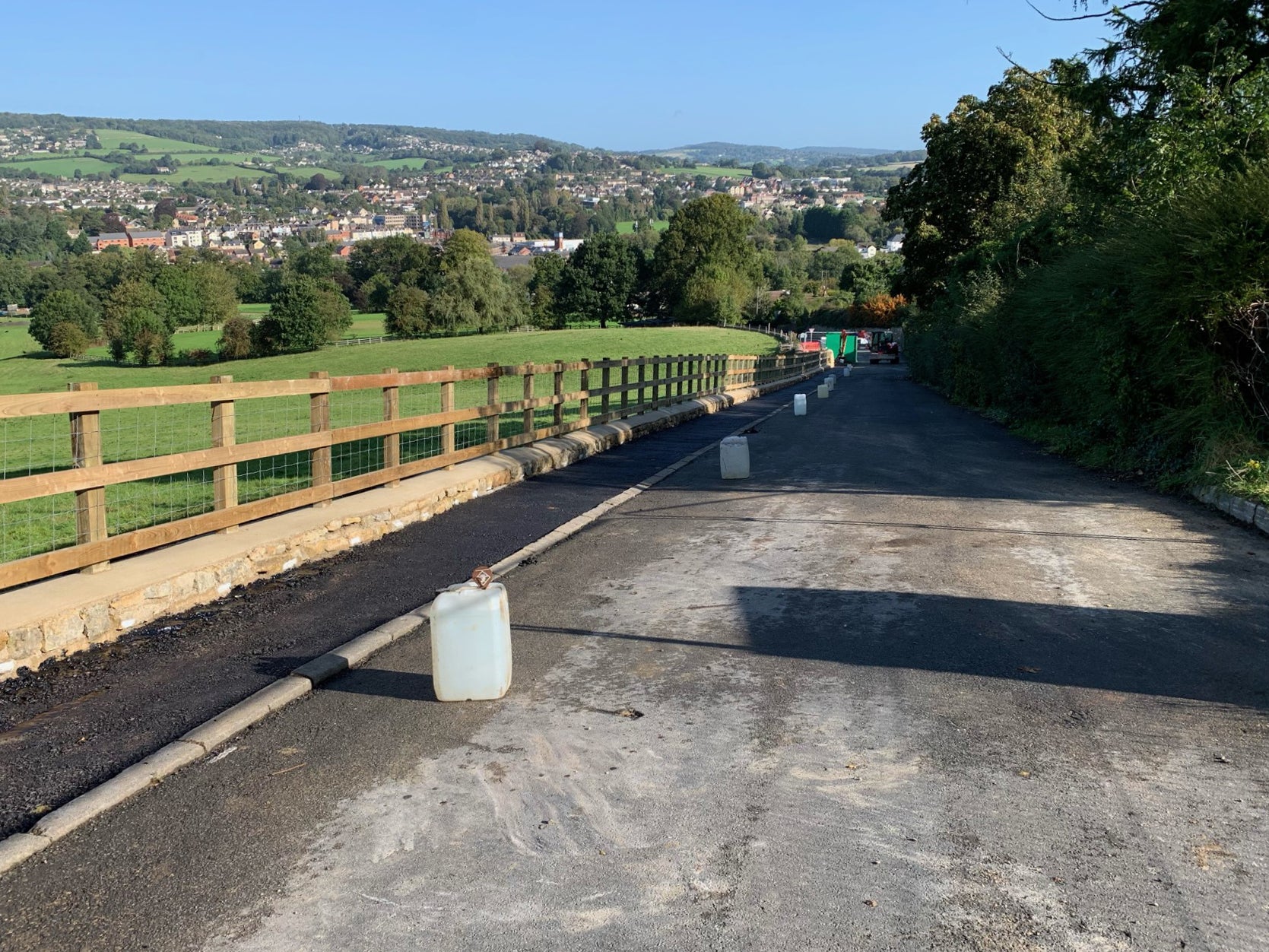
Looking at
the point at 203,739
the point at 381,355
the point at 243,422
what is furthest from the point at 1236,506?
the point at 381,355

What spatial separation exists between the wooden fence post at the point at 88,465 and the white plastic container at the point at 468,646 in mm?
2726

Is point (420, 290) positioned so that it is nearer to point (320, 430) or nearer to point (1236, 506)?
point (320, 430)

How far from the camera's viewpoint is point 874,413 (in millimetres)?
28375

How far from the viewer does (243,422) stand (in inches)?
1013

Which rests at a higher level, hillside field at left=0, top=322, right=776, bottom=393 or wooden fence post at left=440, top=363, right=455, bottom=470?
wooden fence post at left=440, top=363, right=455, bottom=470

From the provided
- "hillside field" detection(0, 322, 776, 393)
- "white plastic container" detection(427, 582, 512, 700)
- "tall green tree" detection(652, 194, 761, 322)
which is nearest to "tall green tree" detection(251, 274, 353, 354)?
"hillside field" detection(0, 322, 776, 393)

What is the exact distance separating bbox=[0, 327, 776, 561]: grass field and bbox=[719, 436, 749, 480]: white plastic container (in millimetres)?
4382

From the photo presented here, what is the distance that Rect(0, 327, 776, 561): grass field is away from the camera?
539 inches

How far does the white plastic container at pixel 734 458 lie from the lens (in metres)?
14.2

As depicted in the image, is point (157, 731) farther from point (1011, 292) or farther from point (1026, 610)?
point (1011, 292)

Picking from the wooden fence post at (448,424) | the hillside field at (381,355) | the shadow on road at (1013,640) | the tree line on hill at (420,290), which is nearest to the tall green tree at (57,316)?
the tree line on hill at (420,290)

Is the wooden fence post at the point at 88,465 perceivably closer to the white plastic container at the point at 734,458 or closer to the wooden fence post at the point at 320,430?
the wooden fence post at the point at 320,430

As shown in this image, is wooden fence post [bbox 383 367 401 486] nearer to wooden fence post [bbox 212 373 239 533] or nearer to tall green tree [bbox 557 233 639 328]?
wooden fence post [bbox 212 373 239 533]

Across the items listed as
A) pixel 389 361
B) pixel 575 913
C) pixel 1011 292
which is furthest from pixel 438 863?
pixel 389 361
